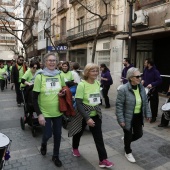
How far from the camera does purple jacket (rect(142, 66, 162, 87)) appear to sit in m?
6.43

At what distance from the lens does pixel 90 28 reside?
17.4 metres

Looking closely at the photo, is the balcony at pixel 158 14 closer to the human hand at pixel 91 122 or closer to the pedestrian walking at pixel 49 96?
the pedestrian walking at pixel 49 96

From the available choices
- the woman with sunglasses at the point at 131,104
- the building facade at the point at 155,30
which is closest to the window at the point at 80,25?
the building facade at the point at 155,30

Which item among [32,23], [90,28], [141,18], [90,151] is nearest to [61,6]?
[32,23]

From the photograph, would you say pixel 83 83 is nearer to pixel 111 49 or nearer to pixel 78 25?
pixel 111 49

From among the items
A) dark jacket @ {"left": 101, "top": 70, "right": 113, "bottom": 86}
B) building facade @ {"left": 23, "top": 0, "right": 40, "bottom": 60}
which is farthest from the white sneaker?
building facade @ {"left": 23, "top": 0, "right": 40, "bottom": 60}

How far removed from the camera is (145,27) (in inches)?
474

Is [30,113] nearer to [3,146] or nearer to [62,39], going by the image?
[3,146]

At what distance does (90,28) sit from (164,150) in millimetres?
14040

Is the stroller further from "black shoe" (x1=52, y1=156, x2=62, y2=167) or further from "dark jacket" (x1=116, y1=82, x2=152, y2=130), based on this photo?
"dark jacket" (x1=116, y1=82, x2=152, y2=130)

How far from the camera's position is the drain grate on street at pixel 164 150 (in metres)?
4.35

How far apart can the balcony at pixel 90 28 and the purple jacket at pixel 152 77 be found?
27.4 feet

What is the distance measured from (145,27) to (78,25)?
30.0 ft

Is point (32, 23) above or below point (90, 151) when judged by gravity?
above
